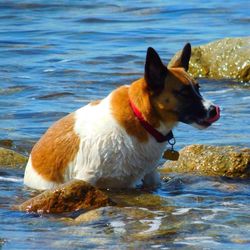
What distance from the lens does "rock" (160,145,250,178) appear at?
9391 mm

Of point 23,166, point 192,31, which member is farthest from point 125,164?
point 192,31

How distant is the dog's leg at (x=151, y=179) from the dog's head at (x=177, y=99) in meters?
0.68

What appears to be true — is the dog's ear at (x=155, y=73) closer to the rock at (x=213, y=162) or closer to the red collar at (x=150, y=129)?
the red collar at (x=150, y=129)

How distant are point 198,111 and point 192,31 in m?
12.1

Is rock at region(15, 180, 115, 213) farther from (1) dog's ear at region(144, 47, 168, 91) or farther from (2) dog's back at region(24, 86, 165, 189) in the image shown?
(1) dog's ear at region(144, 47, 168, 91)

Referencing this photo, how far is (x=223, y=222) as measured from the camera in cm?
763

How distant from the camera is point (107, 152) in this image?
8.44 metres

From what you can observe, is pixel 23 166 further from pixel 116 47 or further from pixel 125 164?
pixel 116 47

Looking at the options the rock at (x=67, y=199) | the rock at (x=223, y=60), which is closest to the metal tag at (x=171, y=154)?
the rock at (x=67, y=199)

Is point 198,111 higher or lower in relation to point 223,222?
higher

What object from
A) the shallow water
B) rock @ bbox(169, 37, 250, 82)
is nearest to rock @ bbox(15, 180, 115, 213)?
the shallow water

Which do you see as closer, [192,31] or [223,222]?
[223,222]

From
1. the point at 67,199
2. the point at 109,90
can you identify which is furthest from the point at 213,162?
the point at 109,90

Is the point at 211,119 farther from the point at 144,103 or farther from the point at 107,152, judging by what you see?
the point at 107,152
